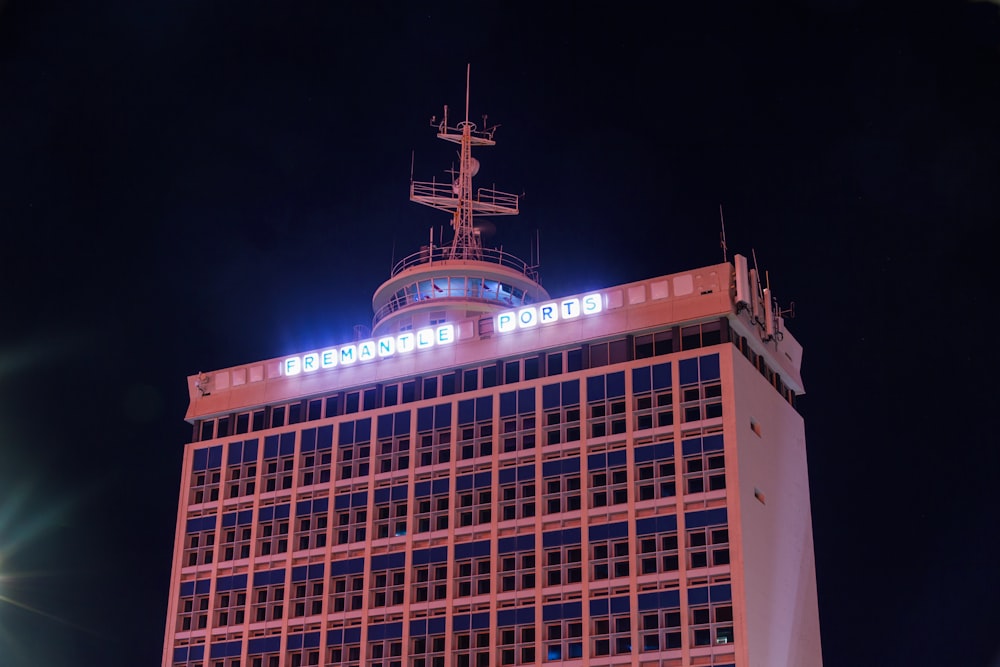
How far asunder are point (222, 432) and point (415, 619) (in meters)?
24.8

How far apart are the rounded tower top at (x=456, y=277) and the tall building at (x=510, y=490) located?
0.93 ft

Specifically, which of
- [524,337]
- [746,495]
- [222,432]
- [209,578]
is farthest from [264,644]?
[746,495]

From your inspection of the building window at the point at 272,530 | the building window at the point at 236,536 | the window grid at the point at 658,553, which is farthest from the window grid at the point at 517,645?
the building window at the point at 236,536

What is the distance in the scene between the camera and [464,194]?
133 m

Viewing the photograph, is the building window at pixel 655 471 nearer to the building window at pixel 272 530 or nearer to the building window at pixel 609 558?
the building window at pixel 609 558

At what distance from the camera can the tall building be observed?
335ft

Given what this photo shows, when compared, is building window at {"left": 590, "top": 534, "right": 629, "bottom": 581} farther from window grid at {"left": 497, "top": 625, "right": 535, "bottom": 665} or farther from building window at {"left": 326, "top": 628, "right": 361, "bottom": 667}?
building window at {"left": 326, "top": 628, "right": 361, "bottom": 667}

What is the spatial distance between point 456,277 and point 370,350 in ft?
35.2

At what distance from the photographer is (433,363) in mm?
116375

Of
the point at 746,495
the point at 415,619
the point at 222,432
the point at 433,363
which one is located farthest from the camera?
the point at 222,432

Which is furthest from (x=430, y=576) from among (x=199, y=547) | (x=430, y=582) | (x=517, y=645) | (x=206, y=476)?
(x=206, y=476)

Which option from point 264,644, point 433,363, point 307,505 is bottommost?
point 264,644

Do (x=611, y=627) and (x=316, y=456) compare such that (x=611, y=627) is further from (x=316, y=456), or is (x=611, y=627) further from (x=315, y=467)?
(x=316, y=456)

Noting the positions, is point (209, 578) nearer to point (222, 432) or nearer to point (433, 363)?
point (222, 432)
